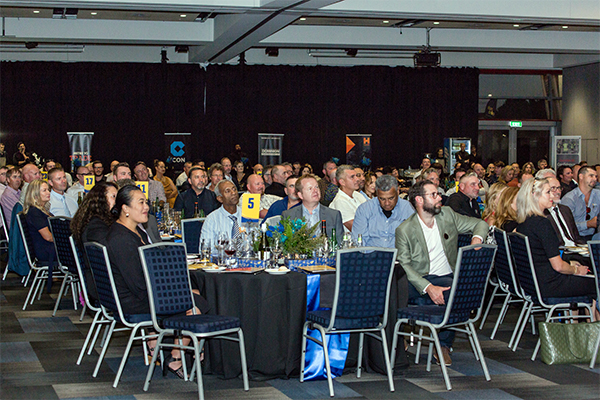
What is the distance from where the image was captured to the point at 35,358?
212 inches

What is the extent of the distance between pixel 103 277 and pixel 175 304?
0.53 m

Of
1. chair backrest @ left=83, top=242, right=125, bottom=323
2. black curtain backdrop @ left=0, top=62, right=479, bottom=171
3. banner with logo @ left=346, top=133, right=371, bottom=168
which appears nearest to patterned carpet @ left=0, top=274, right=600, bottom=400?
chair backrest @ left=83, top=242, right=125, bottom=323

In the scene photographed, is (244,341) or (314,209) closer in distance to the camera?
(244,341)

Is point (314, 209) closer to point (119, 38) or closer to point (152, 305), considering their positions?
point (152, 305)

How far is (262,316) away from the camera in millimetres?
4629

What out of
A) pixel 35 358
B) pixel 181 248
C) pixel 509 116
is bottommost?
pixel 35 358

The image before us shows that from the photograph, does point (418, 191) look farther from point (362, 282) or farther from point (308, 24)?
point (308, 24)

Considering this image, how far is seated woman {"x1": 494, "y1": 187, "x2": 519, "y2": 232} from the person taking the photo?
5938mm

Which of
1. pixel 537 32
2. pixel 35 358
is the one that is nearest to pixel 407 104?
pixel 537 32

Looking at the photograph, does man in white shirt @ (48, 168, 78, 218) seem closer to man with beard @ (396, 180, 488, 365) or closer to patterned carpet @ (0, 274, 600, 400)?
patterned carpet @ (0, 274, 600, 400)

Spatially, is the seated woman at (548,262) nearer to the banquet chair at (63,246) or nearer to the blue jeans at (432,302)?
the blue jeans at (432,302)

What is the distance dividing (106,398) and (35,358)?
129 cm

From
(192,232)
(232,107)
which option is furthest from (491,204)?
(232,107)

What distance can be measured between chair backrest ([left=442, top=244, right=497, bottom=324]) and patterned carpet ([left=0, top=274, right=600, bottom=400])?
0.49 m
